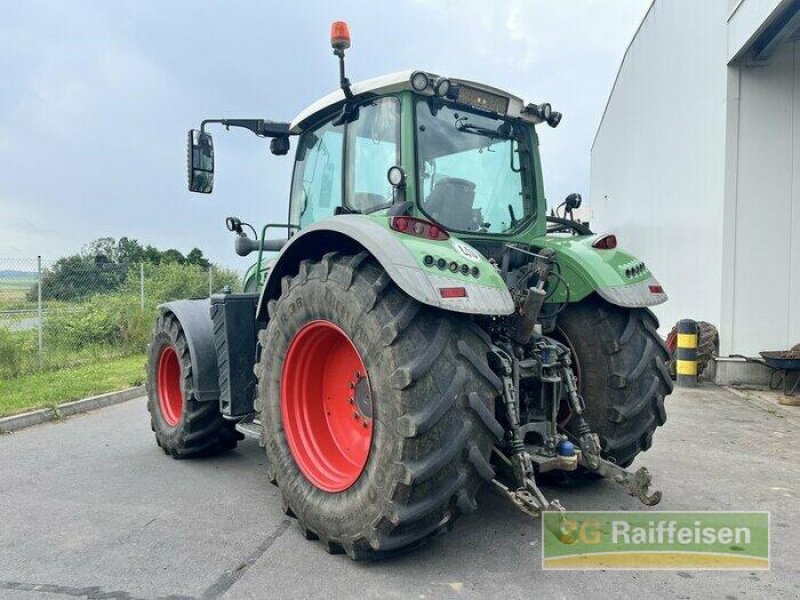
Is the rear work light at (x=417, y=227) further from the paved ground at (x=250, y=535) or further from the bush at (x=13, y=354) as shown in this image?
the bush at (x=13, y=354)

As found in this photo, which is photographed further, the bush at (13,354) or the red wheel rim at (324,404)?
the bush at (13,354)

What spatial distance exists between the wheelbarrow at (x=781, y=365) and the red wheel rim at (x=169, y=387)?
7.13 m

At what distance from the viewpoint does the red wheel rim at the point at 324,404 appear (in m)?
3.26

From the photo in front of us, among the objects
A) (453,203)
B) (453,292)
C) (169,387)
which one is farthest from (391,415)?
(169,387)

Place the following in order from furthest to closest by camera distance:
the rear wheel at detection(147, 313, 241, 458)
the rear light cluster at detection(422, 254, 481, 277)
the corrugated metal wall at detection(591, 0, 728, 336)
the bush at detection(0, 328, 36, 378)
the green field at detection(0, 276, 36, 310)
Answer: the green field at detection(0, 276, 36, 310), the corrugated metal wall at detection(591, 0, 728, 336), the bush at detection(0, 328, 36, 378), the rear wheel at detection(147, 313, 241, 458), the rear light cluster at detection(422, 254, 481, 277)

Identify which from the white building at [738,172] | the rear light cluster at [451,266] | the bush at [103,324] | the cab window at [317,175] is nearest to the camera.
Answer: the rear light cluster at [451,266]

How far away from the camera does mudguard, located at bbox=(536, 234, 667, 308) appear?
3555 millimetres

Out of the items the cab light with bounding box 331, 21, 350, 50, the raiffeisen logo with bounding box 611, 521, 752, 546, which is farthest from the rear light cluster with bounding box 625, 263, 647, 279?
the cab light with bounding box 331, 21, 350, 50

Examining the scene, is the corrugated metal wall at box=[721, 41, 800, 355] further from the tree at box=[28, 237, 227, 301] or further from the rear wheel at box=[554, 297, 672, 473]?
the tree at box=[28, 237, 227, 301]

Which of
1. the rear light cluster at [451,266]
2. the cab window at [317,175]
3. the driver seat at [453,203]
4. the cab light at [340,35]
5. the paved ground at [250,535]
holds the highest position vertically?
the cab light at [340,35]

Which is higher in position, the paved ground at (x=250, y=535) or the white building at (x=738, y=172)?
the white building at (x=738, y=172)

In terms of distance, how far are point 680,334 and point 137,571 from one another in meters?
7.52

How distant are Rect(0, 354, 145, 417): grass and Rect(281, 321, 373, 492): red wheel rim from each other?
4.43 m

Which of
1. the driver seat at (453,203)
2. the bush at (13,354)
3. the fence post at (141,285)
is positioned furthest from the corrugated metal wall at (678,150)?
the fence post at (141,285)
